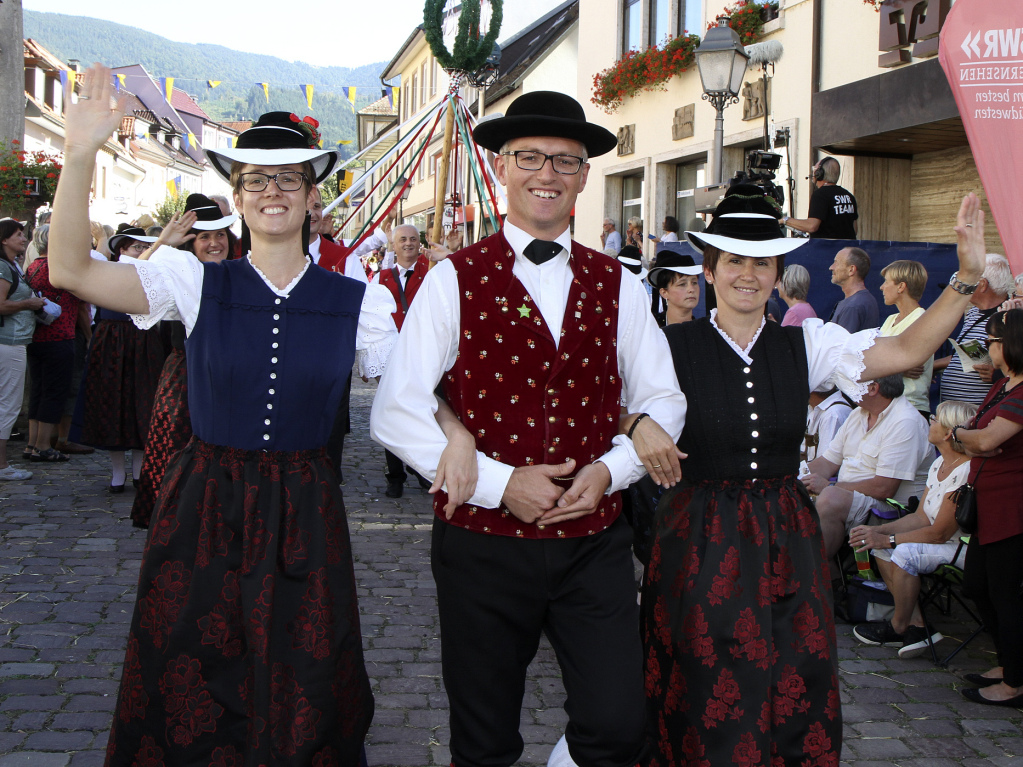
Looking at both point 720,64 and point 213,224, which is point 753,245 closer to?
point 213,224

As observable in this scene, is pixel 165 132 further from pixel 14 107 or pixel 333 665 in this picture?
pixel 333 665

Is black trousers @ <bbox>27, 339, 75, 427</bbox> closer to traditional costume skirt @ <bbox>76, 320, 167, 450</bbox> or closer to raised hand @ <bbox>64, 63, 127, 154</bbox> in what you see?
traditional costume skirt @ <bbox>76, 320, 167, 450</bbox>

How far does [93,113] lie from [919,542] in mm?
4128

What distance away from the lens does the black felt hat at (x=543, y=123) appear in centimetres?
268

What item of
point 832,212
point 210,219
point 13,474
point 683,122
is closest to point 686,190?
point 683,122

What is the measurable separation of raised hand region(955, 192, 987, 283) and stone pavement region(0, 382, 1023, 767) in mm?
1846

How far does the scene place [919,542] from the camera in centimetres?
482

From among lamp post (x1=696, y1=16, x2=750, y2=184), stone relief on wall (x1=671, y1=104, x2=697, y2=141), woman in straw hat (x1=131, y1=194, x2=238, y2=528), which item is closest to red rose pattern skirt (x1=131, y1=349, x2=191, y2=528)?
woman in straw hat (x1=131, y1=194, x2=238, y2=528)

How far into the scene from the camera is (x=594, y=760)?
8.38 feet

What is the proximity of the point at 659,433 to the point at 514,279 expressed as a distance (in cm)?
58

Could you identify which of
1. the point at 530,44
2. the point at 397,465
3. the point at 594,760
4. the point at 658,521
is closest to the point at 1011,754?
the point at 658,521

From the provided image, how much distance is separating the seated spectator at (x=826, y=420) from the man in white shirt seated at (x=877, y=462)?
0.58 metres

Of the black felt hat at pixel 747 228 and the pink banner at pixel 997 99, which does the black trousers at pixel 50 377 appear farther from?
the pink banner at pixel 997 99

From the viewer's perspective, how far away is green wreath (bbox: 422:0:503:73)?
25.6 feet
